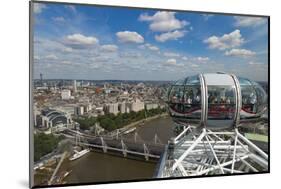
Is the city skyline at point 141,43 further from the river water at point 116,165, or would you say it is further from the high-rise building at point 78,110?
the river water at point 116,165

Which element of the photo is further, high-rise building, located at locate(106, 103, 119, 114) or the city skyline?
high-rise building, located at locate(106, 103, 119, 114)

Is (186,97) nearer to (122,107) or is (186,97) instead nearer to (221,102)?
(221,102)

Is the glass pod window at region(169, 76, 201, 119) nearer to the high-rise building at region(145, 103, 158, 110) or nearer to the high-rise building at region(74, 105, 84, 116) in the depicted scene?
the high-rise building at region(145, 103, 158, 110)

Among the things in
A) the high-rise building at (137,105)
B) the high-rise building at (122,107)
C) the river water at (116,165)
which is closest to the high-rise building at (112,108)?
the high-rise building at (122,107)

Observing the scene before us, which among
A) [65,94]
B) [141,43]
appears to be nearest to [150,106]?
[141,43]

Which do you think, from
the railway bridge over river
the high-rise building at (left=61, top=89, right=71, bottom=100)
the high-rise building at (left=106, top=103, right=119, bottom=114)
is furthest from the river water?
the high-rise building at (left=61, top=89, right=71, bottom=100)

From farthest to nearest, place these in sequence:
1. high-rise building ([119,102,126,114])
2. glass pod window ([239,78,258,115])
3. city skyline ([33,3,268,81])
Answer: glass pod window ([239,78,258,115]) < high-rise building ([119,102,126,114]) < city skyline ([33,3,268,81])

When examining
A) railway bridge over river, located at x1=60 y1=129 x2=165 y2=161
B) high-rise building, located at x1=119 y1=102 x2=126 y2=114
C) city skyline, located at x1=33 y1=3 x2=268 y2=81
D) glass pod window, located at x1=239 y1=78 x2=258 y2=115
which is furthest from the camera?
glass pod window, located at x1=239 y1=78 x2=258 y2=115
